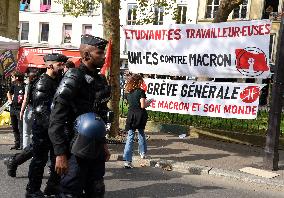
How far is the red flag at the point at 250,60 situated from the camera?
824 cm

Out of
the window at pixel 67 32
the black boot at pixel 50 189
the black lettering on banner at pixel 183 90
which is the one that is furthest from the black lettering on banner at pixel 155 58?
the window at pixel 67 32

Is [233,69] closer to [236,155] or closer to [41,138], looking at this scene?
[236,155]

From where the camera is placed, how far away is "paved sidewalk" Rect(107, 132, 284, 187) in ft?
25.3

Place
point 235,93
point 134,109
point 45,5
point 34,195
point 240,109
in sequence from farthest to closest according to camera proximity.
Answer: point 45,5 < point 235,93 < point 240,109 < point 134,109 < point 34,195

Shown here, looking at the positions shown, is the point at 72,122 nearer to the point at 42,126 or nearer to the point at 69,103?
the point at 69,103

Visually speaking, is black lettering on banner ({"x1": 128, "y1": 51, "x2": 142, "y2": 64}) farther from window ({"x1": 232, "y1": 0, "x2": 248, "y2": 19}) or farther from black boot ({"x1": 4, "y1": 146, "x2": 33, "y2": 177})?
window ({"x1": 232, "y1": 0, "x2": 248, "y2": 19})

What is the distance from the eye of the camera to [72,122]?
4.05 metres

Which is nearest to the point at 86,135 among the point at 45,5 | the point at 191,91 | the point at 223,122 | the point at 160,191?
the point at 160,191

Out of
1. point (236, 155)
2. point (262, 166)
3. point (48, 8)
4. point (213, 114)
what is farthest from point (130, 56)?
point (48, 8)

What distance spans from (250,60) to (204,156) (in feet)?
7.39

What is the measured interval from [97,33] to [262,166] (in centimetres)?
3744

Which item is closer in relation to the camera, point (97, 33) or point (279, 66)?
point (279, 66)

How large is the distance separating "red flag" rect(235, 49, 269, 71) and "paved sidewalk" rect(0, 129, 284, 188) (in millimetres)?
1959

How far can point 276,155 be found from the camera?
7984 mm
